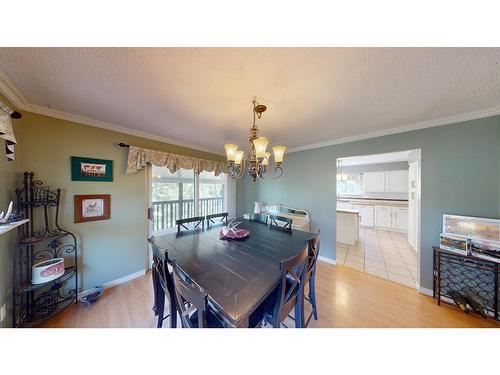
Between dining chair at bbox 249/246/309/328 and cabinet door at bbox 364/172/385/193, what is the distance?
510 cm

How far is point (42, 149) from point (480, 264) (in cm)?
480

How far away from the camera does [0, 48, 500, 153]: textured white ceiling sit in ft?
2.90

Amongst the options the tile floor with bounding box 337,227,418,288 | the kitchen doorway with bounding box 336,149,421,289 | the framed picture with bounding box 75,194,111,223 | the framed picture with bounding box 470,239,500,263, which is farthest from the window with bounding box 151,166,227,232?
the framed picture with bounding box 470,239,500,263

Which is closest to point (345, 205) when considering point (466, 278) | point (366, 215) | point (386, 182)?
point (366, 215)

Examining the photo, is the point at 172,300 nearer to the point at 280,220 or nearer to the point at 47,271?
the point at 47,271

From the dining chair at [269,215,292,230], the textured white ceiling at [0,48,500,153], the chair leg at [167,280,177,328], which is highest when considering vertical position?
the textured white ceiling at [0,48,500,153]

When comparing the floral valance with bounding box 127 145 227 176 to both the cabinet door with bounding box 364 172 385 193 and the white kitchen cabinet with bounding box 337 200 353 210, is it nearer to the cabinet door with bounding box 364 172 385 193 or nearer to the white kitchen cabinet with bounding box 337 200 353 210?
the white kitchen cabinet with bounding box 337 200 353 210

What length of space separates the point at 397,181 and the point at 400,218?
1091 mm

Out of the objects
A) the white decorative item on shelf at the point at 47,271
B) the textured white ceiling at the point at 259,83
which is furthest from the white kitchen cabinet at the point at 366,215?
the white decorative item on shelf at the point at 47,271

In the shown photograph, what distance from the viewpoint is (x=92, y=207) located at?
1.85m

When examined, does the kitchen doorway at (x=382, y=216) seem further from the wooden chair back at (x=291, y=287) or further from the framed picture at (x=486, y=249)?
the wooden chair back at (x=291, y=287)
